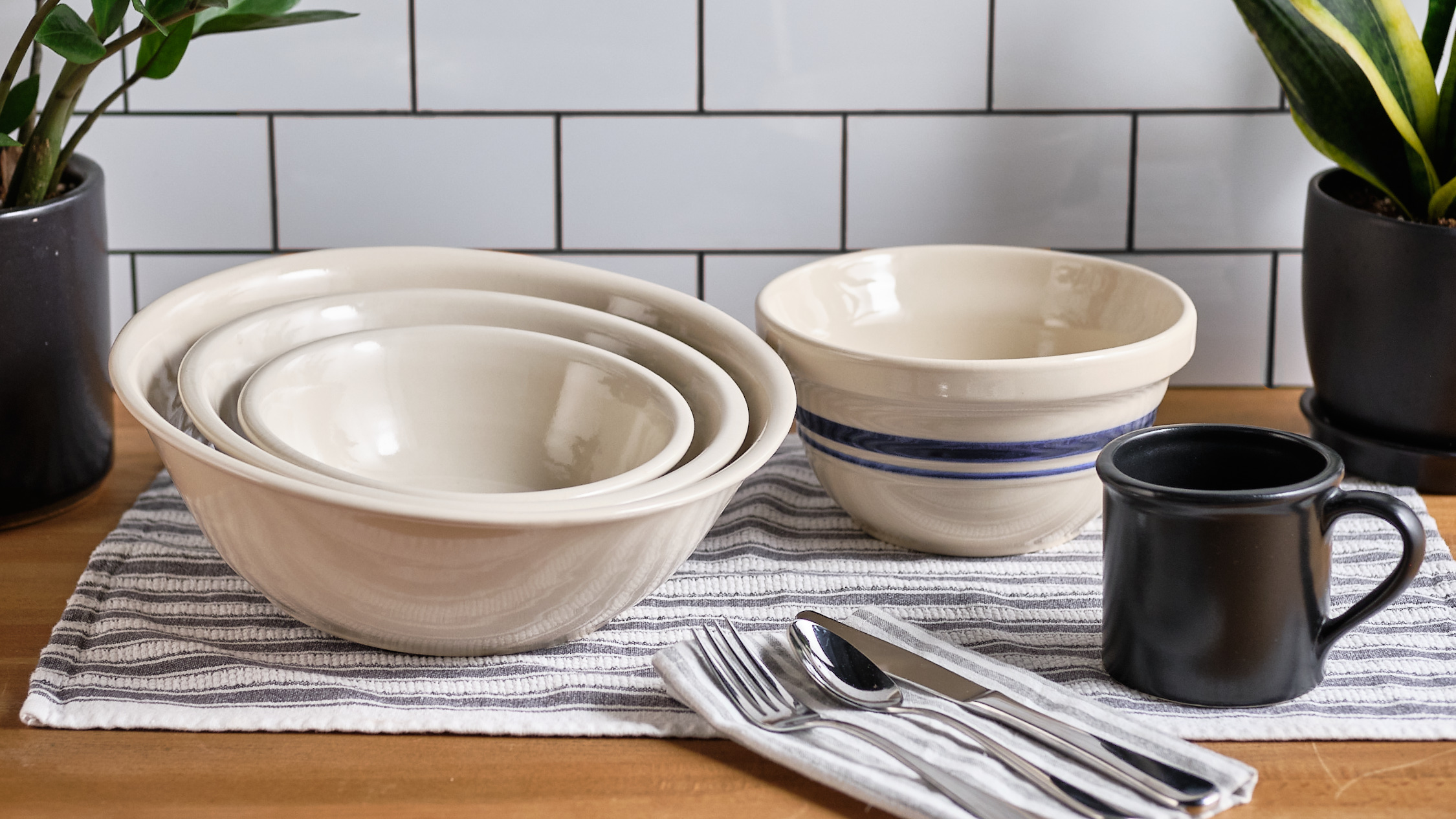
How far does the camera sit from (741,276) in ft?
3.00

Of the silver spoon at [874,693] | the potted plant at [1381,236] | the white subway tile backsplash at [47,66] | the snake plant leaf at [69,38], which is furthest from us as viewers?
the white subway tile backsplash at [47,66]

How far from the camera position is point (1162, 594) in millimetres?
521

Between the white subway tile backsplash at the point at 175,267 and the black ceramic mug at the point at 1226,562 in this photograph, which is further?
the white subway tile backsplash at the point at 175,267

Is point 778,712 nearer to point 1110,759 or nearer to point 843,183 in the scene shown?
point 1110,759

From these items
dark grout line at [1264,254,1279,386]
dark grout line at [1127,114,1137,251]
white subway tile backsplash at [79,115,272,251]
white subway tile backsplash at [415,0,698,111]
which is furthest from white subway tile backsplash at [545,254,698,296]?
dark grout line at [1264,254,1279,386]

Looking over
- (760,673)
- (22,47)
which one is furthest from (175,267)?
(760,673)

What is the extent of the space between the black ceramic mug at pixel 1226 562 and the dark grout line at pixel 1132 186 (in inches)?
14.5

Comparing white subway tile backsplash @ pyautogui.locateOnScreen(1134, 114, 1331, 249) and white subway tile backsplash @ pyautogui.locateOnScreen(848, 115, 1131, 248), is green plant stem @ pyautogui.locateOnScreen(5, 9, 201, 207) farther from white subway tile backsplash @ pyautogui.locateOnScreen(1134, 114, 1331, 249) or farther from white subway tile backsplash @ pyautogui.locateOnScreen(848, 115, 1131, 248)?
white subway tile backsplash @ pyautogui.locateOnScreen(1134, 114, 1331, 249)

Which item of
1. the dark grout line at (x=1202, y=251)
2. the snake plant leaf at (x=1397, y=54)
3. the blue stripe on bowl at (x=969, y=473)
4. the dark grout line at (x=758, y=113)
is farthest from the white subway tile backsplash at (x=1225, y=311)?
the blue stripe on bowl at (x=969, y=473)

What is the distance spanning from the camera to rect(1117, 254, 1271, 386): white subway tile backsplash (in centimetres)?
Answer: 91

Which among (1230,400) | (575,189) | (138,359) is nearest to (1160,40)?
(1230,400)

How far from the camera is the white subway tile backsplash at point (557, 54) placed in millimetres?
852

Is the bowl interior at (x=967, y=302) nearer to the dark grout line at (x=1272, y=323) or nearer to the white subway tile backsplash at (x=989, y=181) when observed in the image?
the white subway tile backsplash at (x=989, y=181)

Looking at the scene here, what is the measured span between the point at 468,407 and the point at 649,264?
0.87 ft
